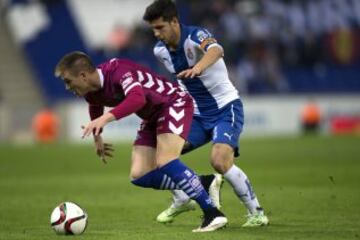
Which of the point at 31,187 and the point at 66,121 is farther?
the point at 66,121

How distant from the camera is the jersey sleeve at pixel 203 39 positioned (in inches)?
353

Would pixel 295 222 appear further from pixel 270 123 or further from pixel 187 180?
pixel 270 123

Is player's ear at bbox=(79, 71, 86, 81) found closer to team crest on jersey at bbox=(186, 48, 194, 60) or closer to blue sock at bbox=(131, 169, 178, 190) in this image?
blue sock at bbox=(131, 169, 178, 190)

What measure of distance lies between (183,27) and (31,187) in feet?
23.5

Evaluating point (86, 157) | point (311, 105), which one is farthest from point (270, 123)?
point (86, 157)

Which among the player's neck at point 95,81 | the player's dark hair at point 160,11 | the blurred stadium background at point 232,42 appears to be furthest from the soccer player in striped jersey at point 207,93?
the blurred stadium background at point 232,42

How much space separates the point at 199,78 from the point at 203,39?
22.3 inches

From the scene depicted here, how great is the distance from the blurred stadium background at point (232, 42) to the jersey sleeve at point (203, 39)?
2550 cm

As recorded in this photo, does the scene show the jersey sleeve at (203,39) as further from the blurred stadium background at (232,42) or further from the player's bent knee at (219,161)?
the blurred stadium background at (232,42)

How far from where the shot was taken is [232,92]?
376 inches

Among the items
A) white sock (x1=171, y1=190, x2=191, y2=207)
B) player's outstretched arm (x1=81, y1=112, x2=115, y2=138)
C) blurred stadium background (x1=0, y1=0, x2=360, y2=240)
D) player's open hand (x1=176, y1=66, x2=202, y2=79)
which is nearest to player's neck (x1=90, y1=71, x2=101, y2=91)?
player's outstretched arm (x1=81, y1=112, x2=115, y2=138)

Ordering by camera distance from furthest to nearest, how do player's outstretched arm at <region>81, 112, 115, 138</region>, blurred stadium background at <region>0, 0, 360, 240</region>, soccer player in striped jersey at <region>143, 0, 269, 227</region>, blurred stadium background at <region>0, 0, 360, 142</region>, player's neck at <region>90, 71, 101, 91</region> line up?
1. blurred stadium background at <region>0, 0, 360, 142</region>
2. blurred stadium background at <region>0, 0, 360, 240</region>
3. soccer player in striped jersey at <region>143, 0, 269, 227</region>
4. player's neck at <region>90, 71, 101, 91</region>
5. player's outstretched arm at <region>81, 112, 115, 138</region>

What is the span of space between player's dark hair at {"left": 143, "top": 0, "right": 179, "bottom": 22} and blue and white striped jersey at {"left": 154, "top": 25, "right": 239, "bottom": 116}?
0.99ft

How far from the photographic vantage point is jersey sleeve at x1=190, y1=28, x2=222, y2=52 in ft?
29.4
